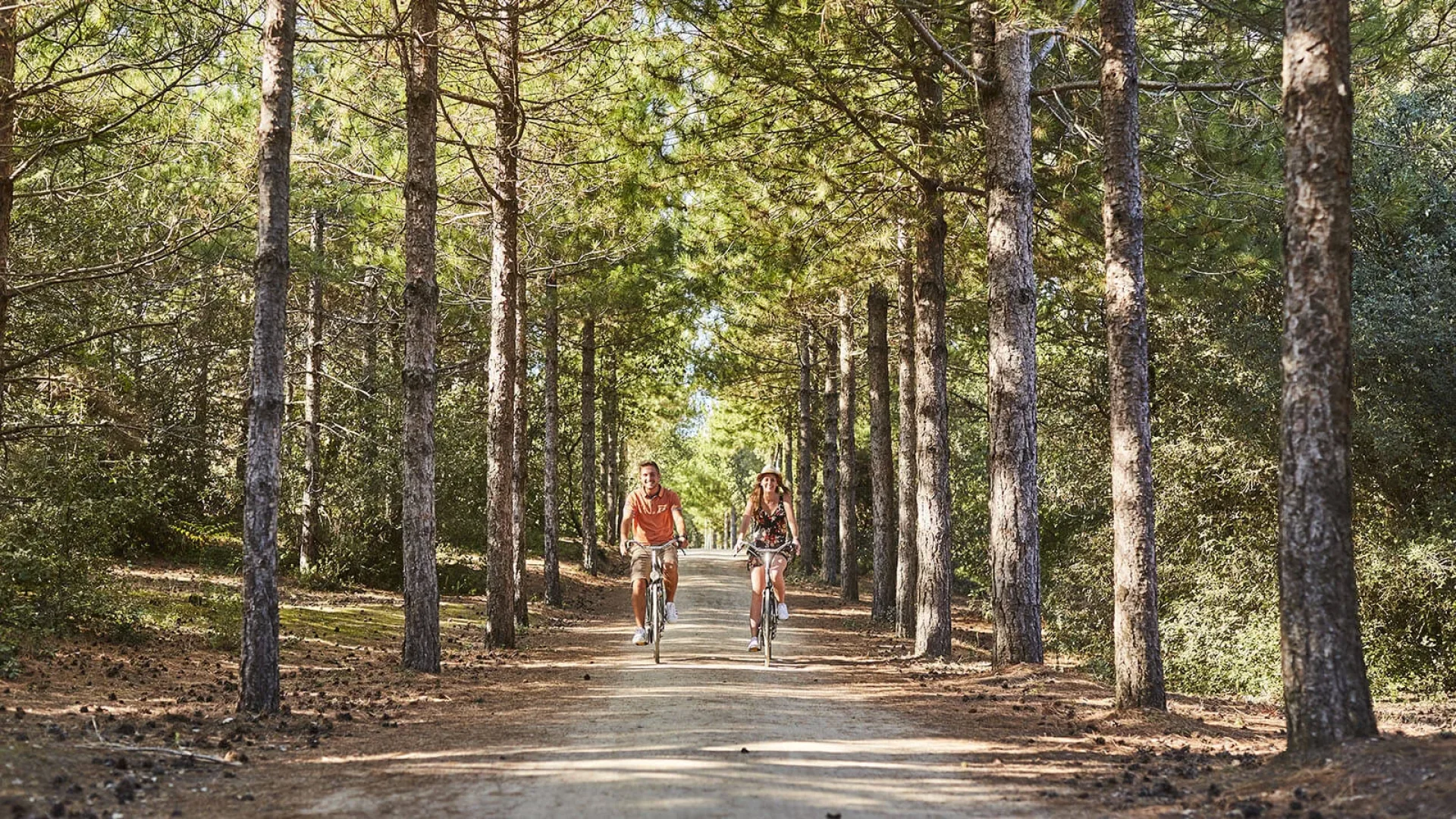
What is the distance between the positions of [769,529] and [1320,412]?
23.0ft

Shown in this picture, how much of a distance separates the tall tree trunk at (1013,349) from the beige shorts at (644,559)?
361 cm

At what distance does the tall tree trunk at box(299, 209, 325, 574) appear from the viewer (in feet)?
71.1

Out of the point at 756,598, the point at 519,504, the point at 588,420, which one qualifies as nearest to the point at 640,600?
the point at 756,598

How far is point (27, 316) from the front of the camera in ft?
51.3

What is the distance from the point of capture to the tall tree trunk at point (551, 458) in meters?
21.3

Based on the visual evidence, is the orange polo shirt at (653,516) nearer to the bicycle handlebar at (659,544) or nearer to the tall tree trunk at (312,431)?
the bicycle handlebar at (659,544)

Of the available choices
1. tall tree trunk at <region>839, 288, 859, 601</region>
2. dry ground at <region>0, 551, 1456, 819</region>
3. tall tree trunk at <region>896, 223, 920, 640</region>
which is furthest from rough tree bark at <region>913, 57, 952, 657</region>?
tall tree trunk at <region>839, 288, 859, 601</region>

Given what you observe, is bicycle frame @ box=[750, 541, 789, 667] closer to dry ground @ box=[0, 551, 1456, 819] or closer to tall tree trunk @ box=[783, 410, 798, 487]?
dry ground @ box=[0, 551, 1456, 819]

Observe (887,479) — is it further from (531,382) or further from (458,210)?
(531,382)

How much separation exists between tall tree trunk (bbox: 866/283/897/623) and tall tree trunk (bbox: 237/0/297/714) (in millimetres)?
12305

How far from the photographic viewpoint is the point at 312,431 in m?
21.6

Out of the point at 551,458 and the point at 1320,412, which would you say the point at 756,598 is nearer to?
the point at 1320,412

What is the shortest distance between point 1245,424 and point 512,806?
51.1 ft

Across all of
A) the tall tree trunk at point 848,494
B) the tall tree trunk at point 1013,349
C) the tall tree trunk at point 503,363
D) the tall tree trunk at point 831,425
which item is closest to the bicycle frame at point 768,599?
the tall tree trunk at point 1013,349
